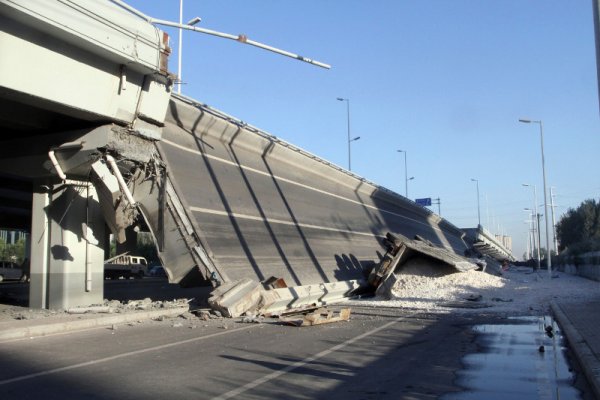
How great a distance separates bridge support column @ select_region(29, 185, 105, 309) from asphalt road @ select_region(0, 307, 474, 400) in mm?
4562

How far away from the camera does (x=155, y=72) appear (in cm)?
1683

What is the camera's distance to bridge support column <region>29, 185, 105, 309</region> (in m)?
17.7

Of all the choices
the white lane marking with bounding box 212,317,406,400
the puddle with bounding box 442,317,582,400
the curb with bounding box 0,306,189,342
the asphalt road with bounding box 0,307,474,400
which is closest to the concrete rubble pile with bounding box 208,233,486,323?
the curb with bounding box 0,306,189,342

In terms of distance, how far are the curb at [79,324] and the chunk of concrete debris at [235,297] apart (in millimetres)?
1320

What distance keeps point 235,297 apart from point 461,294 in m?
10.6

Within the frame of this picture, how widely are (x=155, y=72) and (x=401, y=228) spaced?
1554 inches

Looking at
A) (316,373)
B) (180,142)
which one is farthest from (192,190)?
(316,373)

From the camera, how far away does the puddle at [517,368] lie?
24.3ft

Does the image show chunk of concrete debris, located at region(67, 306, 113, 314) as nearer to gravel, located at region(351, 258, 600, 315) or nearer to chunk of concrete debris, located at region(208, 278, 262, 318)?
chunk of concrete debris, located at region(208, 278, 262, 318)

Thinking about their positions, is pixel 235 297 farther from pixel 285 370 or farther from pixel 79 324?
pixel 285 370

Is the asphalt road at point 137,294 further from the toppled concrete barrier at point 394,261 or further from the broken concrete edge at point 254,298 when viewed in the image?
the toppled concrete barrier at point 394,261

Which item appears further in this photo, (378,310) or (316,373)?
(378,310)

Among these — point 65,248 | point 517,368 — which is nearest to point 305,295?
point 65,248

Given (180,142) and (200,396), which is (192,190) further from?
(200,396)
